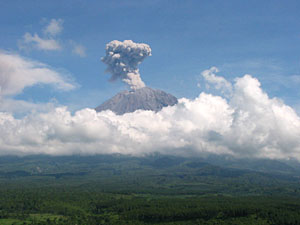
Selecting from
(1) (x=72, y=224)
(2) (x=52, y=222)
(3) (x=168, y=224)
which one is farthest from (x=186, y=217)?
(2) (x=52, y=222)

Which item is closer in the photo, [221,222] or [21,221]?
A: [221,222]

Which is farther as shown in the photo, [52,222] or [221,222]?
[52,222]

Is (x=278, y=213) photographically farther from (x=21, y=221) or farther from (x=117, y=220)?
(x=21, y=221)

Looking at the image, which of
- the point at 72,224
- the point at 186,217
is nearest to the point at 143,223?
the point at 186,217

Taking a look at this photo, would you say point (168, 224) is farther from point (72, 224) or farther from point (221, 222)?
point (72, 224)

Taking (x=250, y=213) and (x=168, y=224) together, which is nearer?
(x=168, y=224)

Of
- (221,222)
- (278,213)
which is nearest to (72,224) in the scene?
(221,222)

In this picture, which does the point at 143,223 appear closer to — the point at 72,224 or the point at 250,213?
the point at 72,224
